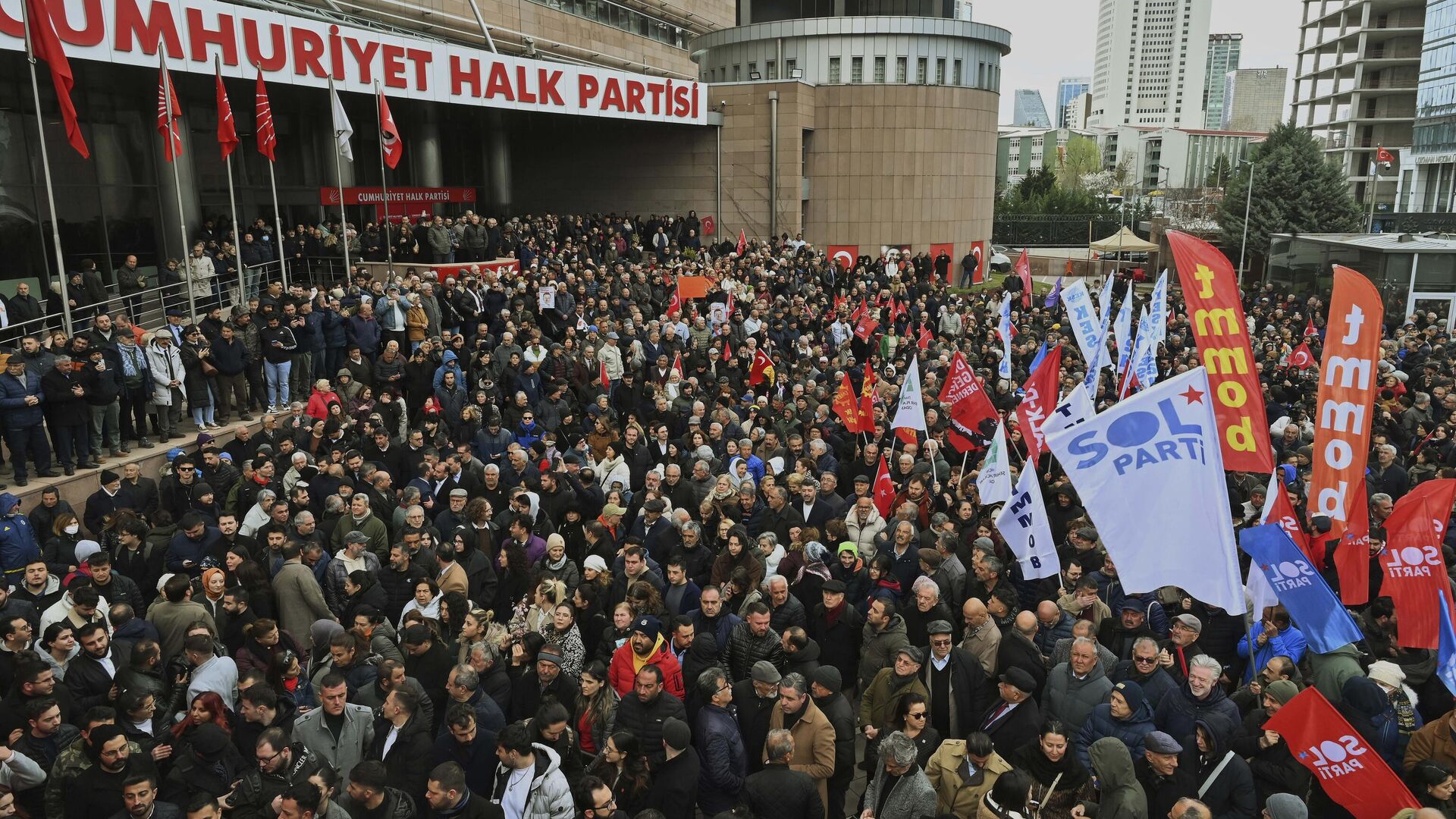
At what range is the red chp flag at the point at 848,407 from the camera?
13.5 meters

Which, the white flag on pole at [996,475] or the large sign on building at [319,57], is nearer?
the white flag on pole at [996,475]

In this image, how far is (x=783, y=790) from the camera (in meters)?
5.71

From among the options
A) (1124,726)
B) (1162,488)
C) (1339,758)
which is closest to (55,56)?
(1162,488)

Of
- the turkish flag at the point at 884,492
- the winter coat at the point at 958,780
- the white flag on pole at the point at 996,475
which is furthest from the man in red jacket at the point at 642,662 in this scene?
the turkish flag at the point at 884,492

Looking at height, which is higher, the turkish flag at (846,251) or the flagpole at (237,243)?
the flagpole at (237,243)

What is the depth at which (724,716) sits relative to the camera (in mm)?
6242

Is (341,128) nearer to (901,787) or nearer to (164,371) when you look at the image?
(164,371)

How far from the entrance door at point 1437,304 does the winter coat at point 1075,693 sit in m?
25.2

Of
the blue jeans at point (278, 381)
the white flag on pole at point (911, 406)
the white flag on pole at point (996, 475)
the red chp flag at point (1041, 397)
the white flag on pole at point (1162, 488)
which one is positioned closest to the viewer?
the white flag on pole at point (1162, 488)

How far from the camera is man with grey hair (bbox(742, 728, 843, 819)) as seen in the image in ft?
18.7

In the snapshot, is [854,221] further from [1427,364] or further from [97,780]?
[97,780]

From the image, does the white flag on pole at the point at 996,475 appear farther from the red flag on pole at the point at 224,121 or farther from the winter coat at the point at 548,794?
the red flag on pole at the point at 224,121

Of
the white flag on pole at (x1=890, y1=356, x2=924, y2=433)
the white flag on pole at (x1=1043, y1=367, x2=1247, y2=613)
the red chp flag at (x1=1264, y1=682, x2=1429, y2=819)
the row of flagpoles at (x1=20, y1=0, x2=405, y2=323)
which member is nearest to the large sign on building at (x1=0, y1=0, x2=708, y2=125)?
the row of flagpoles at (x1=20, y1=0, x2=405, y2=323)

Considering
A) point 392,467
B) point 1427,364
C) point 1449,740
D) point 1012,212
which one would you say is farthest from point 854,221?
point 1012,212
